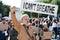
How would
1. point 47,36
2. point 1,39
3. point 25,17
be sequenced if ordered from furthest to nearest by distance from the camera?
point 1,39, point 47,36, point 25,17

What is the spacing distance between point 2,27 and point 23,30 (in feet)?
18.4

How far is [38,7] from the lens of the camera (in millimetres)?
7094

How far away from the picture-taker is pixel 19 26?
4980 mm

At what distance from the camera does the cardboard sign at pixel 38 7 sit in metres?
6.74

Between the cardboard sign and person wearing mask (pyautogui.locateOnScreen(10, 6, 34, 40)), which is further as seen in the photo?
the cardboard sign

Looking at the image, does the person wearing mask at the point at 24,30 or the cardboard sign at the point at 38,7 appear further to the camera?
the cardboard sign at the point at 38,7

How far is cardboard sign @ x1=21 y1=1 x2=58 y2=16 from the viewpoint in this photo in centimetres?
674

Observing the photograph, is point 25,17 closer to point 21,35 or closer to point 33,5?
point 21,35

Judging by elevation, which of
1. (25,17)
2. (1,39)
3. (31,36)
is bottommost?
(1,39)

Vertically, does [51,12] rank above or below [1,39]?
above

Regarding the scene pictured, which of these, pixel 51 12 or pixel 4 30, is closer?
pixel 51 12

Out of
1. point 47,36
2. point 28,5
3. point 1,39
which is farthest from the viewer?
point 1,39

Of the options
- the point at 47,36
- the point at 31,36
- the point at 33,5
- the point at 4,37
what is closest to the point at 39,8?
the point at 33,5

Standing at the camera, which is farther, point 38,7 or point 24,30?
point 38,7
